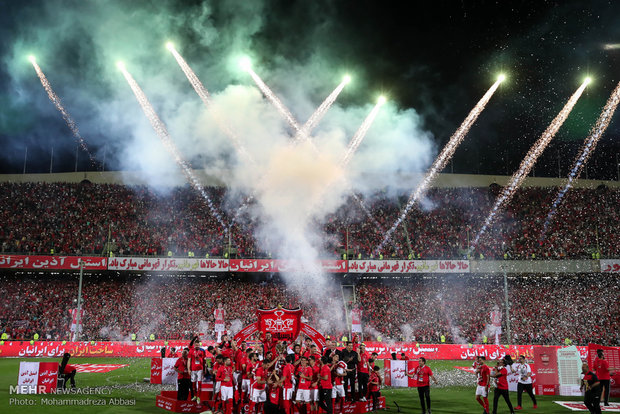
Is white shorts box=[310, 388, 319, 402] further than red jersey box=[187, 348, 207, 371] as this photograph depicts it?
No

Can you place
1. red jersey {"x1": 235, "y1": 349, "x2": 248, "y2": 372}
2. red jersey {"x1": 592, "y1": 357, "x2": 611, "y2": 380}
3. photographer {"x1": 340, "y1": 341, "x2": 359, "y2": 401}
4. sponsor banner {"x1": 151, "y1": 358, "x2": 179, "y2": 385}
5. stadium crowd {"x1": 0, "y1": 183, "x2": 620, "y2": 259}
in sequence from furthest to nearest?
stadium crowd {"x1": 0, "y1": 183, "x2": 620, "y2": 259}, sponsor banner {"x1": 151, "y1": 358, "x2": 179, "y2": 385}, red jersey {"x1": 592, "y1": 357, "x2": 611, "y2": 380}, photographer {"x1": 340, "y1": 341, "x2": 359, "y2": 401}, red jersey {"x1": 235, "y1": 349, "x2": 248, "y2": 372}

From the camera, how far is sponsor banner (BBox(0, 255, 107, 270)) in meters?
37.9

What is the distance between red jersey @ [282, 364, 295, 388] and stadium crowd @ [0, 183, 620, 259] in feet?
92.9

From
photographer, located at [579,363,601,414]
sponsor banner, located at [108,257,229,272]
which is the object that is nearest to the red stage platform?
photographer, located at [579,363,601,414]

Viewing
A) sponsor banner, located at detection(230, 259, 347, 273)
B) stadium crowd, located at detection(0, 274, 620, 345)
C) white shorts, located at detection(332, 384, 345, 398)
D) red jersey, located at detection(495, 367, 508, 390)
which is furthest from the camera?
sponsor banner, located at detection(230, 259, 347, 273)

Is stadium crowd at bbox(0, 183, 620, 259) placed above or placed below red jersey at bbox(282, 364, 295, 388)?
above

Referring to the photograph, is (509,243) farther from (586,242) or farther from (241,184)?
(241,184)

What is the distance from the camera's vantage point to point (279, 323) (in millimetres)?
18250

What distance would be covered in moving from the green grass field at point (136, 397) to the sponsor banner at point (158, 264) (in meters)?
13.5

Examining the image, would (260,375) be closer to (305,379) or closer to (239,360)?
(305,379)

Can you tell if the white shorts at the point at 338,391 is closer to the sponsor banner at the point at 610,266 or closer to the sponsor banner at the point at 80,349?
the sponsor banner at the point at 80,349

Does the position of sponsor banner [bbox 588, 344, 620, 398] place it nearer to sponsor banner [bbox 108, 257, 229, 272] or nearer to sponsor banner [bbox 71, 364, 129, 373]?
sponsor banner [bbox 71, 364, 129, 373]

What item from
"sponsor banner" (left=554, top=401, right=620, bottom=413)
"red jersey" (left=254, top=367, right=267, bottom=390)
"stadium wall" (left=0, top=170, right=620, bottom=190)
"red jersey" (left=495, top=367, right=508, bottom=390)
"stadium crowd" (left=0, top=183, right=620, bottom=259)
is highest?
"stadium wall" (left=0, top=170, right=620, bottom=190)

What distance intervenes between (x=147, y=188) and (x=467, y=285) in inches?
1215
